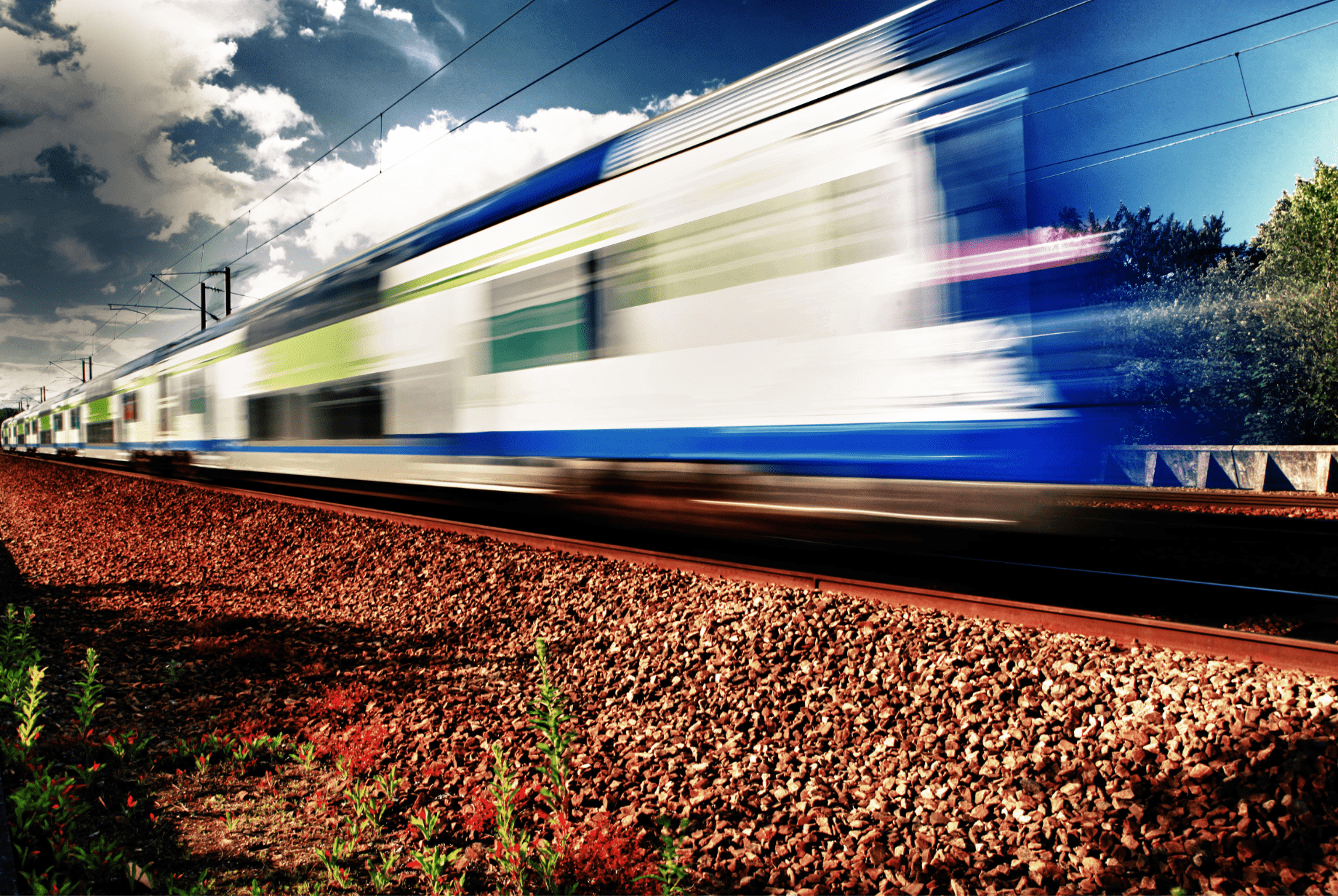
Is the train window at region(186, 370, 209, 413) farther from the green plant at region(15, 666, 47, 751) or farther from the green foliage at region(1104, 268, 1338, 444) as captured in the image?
the green foliage at region(1104, 268, 1338, 444)

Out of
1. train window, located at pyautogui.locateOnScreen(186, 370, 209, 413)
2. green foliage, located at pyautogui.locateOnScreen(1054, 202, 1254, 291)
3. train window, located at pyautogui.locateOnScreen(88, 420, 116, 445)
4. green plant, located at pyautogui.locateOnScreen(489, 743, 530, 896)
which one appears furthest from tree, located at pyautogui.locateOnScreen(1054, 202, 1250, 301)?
train window, located at pyautogui.locateOnScreen(88, 420, 116, 445)

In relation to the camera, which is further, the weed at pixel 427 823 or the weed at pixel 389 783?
the weed at pixel 389 783

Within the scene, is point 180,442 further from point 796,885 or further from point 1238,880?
point 1238,880

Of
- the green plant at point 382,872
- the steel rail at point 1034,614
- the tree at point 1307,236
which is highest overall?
the tree at point 1307,236

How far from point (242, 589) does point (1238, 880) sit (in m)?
7.91

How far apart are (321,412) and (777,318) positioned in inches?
268

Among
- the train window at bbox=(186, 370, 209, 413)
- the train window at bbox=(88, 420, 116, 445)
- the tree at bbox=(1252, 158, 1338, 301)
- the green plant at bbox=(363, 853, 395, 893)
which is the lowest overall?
the green plant at bbox=(363, 853, 395, 893)

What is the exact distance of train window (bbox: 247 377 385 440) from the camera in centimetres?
747

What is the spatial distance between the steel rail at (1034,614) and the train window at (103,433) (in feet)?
64.1

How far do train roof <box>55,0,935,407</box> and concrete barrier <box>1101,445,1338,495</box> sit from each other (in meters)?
9.74

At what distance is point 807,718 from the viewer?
3398 mm

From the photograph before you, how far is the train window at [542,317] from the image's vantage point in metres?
5.16

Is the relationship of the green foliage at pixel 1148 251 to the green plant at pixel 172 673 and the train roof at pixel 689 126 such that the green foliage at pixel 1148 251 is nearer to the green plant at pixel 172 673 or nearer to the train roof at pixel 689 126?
the train roof at pixel 689 126

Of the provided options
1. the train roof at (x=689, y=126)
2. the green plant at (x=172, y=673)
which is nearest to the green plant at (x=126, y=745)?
the green plant at (x=172, y=673)
